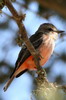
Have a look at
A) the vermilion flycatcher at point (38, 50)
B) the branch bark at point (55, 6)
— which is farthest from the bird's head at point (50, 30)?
the branch bark at point (55, 6)

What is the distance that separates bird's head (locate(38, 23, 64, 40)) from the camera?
601cm

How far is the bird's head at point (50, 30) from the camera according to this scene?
19.7 ft

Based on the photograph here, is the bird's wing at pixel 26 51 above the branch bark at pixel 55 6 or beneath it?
beneath

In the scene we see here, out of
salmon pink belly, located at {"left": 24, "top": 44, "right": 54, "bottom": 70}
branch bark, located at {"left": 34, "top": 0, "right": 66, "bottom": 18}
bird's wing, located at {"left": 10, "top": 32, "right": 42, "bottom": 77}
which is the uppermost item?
branch bark, located at {"left": 34, "top": 0, "right": 66, "bottom": 18}

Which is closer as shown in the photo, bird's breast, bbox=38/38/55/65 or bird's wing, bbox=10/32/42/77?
bird's wing, bbox=10/32/42/77

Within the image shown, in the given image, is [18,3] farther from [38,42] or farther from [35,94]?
[35,94]

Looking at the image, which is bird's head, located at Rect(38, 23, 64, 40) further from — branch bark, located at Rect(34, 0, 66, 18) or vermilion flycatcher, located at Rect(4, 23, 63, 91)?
branch bark, located at Rect(34, 0, 66, 18)

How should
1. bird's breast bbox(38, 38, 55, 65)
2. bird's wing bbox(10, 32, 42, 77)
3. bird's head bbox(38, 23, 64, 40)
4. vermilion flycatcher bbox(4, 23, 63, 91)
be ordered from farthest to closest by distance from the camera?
Answer: 1. bird's head bbox(38, 23, 64, 40)
2. bird's breast bbox(38, 38, 55, 65)
3. vermilion flycatcher bbox(4, 23, 63, 91)
4. bird's wing bbox(10, 32, 42, 77)

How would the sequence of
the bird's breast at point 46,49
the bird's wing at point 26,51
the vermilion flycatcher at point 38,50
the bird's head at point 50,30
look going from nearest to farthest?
the bird's wing at point 26,51, the vermilion flycatcher at point 38,50, the bird's breast at point 46,49, the bird's head at point 50,30

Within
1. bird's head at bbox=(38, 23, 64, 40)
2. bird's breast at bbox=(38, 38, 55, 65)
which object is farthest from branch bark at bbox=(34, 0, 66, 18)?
bird's breast at bbox=(38, 38, 55, 65)

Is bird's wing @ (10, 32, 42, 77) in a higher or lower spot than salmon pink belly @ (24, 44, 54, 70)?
higher

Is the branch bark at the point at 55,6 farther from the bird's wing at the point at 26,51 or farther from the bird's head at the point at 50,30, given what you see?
the bird's wing at the point at 26,51

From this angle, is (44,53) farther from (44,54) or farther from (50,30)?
(50,30)

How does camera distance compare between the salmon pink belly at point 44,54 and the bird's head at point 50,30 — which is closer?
the salmon pink belly at point 44,54
